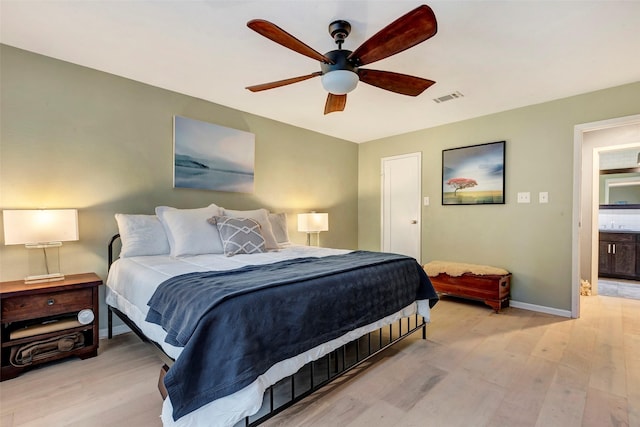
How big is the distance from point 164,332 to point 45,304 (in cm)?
124

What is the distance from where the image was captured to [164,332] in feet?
5.36

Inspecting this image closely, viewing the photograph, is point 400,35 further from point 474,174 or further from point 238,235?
point 474,174

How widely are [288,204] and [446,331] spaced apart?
8.37 feet

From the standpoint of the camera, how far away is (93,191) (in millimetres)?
2717

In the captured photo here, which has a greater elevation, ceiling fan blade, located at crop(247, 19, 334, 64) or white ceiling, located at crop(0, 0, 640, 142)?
white ceiling, located at crop(0, 0, 640, 142)

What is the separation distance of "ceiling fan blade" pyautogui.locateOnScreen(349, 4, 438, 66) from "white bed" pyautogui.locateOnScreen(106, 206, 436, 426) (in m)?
1.63

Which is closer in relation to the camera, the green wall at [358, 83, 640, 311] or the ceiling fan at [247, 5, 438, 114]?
the ceiling fan at [247, 5, 438, 114]

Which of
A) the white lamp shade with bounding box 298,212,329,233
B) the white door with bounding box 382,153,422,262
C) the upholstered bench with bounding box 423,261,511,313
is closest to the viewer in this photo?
the upholstered bench with bounding box 423,261,511,313

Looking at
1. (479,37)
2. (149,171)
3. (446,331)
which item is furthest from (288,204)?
(479,37)

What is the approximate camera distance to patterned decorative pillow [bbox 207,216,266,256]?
2.74 meters

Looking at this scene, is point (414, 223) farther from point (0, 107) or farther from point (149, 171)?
point (0, 107)

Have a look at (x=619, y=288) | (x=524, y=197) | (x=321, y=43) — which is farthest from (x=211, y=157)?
(x=619, y=288)

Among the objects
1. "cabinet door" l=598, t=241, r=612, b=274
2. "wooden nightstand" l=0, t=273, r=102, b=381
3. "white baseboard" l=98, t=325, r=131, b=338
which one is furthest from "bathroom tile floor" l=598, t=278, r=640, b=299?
"wooden nightstand" l=0, t=273, r=102, b=381

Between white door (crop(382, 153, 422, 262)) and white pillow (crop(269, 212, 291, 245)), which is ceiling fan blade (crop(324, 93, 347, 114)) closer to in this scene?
white pillow (crop(269, 212, 291, 245))
